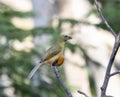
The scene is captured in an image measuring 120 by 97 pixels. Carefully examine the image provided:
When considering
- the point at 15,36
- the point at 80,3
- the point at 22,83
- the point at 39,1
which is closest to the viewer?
the point at 15,36

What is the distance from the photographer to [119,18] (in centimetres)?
666

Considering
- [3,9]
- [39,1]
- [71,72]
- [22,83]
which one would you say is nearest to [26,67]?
[22,83]

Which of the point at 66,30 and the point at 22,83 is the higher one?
the point at 66,30

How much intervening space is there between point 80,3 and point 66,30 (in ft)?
21.7

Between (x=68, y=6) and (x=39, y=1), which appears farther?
(x=68, y=6)

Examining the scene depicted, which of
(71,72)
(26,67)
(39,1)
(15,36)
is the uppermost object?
(15,36)

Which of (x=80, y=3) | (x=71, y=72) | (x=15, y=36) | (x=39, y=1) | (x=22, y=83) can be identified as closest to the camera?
(x=15, y=36)

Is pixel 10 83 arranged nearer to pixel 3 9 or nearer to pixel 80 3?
pixel 3 9

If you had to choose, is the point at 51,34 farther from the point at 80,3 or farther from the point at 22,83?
the point at 80,3

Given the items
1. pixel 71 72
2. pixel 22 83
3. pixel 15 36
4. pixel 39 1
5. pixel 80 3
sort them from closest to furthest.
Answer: pixel 15 36, pixel 22 83, pixel 39 1, pixel 71 72, pixel 80 3

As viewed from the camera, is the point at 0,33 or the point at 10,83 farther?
the point at 10,83

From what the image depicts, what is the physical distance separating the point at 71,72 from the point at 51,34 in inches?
223

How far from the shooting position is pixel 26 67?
6.47m

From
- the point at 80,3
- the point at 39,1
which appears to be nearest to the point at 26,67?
the point at 39,1
